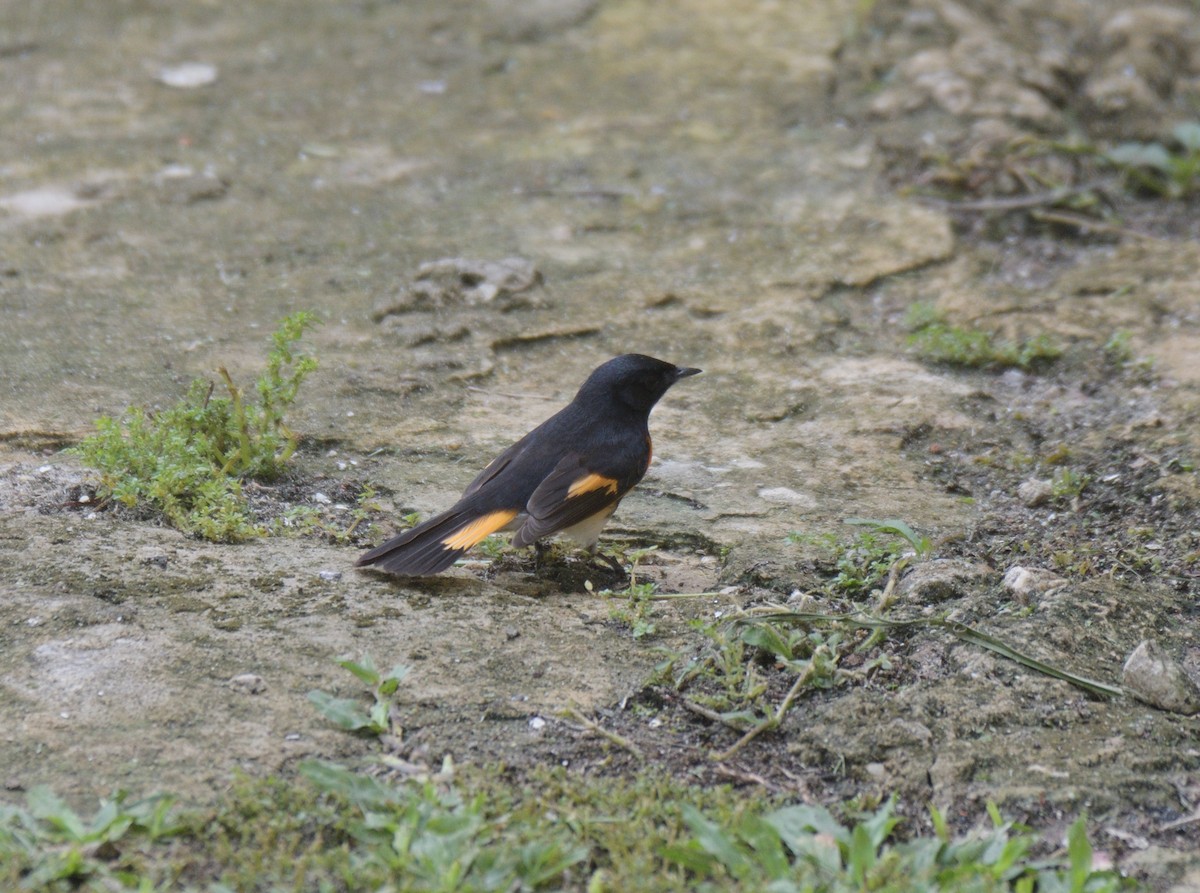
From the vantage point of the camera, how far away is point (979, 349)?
5730 millimetres

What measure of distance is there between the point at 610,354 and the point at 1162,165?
3524 mm

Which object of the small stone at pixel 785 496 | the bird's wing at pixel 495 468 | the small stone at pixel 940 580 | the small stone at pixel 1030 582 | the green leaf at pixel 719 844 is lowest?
the small stone at pixel 785 496

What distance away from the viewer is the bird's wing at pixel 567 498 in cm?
422

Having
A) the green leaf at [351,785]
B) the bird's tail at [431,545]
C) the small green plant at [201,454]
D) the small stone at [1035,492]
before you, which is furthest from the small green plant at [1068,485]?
the green leaf at [351,785]

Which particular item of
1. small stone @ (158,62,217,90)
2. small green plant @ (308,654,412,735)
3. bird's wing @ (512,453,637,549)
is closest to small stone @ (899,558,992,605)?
bird's wing @ (512,453,637,549)

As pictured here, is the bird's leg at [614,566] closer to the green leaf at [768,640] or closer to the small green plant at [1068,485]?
the green leaf at [768,640]

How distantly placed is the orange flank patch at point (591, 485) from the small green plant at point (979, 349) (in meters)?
2.02

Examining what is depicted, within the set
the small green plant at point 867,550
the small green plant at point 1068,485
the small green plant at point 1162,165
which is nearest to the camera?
the small green plant at point 867,550

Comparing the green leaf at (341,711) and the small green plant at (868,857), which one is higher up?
the green leaf at (341,711)

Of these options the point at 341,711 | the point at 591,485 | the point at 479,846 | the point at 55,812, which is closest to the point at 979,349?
the point at 591,485

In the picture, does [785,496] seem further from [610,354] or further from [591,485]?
[610,354]

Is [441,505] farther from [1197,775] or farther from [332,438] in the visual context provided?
[1197,775]

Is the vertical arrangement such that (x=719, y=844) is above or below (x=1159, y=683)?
above

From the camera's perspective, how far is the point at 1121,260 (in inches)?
258
